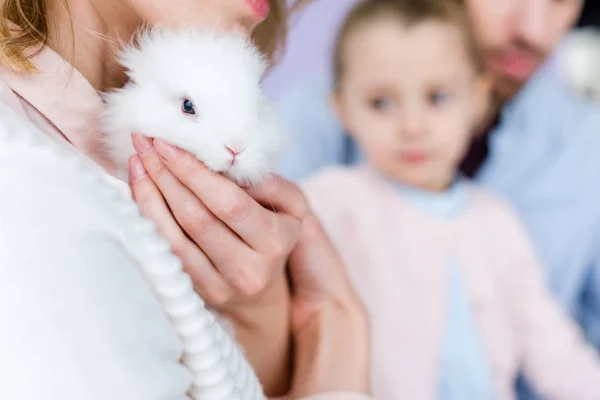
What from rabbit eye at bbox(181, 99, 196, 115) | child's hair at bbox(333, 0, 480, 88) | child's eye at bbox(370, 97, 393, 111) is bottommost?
child's eye at bbox(370, 97, 393, 111)

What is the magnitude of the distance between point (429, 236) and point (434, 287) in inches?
2.7

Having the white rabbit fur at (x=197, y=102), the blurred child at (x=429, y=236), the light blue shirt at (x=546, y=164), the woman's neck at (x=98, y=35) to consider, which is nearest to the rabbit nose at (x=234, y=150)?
the white rabbit fur at (x=197, y=102)

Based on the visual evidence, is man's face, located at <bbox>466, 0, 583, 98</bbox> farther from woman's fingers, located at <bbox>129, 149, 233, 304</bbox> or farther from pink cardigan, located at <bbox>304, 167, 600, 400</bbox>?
woman's fingers, located at <bbox>129, 149, 233, 304</bbox>

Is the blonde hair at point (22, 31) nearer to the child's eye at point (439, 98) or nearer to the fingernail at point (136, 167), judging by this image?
the fingernail at point (136, 167)

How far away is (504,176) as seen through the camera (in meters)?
1.05

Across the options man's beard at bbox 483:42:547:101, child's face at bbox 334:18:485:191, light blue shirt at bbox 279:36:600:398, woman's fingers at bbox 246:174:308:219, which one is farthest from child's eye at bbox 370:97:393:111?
woman's fingers at bbox 246:174:308:219

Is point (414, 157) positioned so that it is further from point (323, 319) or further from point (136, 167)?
point (136, 167)

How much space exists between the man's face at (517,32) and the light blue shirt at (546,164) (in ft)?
0.10

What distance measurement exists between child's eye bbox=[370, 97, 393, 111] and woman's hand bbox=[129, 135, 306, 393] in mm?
405

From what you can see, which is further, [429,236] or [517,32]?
[517,32]

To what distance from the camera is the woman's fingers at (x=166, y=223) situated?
1.34ft

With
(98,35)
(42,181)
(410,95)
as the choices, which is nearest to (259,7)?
(98,35)

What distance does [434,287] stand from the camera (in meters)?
0.86

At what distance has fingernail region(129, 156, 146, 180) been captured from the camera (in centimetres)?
41
